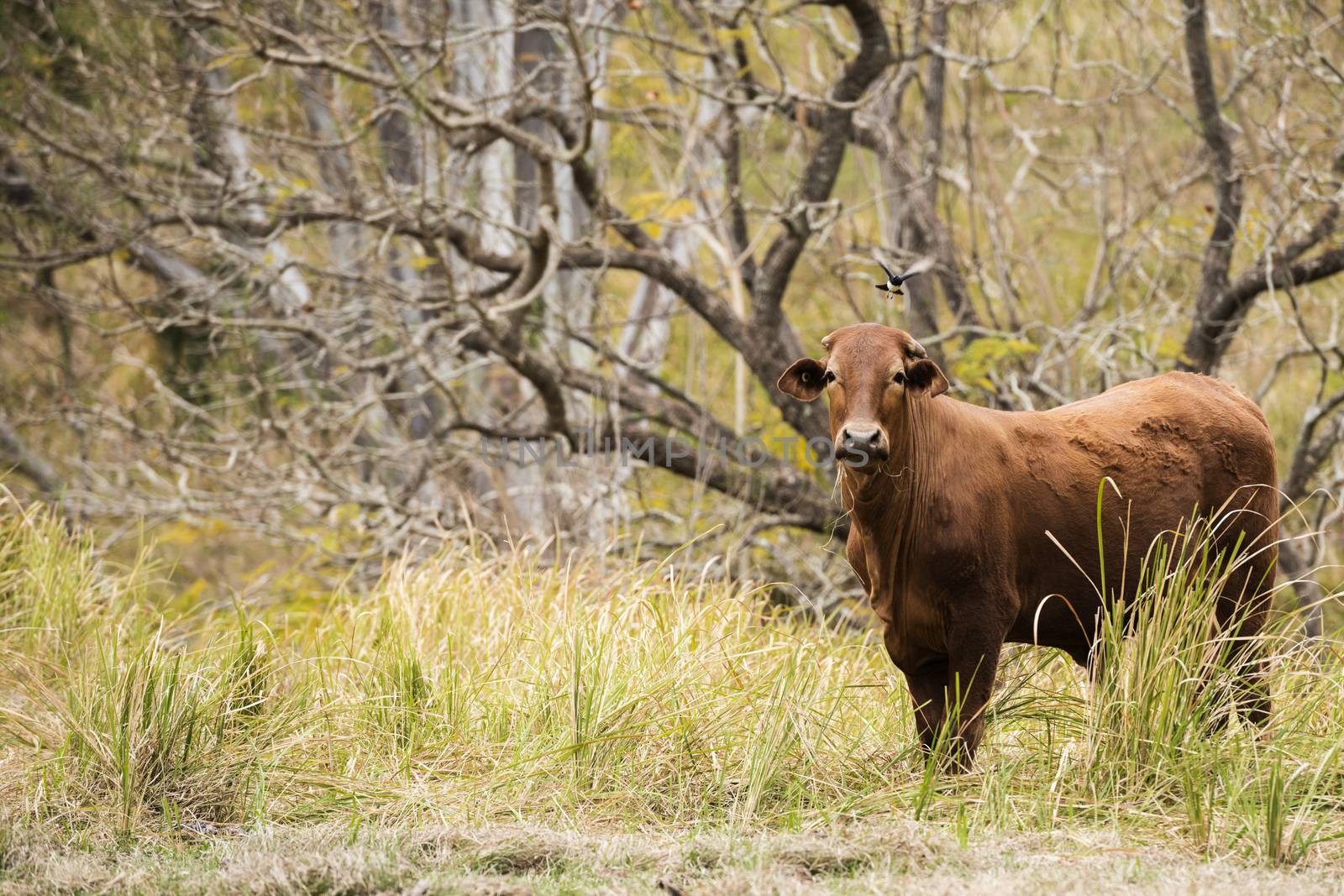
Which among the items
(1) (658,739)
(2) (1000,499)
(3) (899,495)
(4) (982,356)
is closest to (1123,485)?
(2) (1000,499)

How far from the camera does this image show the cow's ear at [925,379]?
12.6 feet

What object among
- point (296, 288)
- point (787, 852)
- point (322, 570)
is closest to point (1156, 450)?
point (787, 852)

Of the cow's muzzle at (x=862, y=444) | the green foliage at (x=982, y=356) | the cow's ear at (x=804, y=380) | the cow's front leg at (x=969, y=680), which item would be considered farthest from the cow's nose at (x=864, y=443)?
the green foliage at (x=982, y=356)

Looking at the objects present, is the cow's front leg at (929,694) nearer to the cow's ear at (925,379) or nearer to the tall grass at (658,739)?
the tall grass at (658,739)

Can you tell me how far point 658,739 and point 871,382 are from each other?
1.47 m

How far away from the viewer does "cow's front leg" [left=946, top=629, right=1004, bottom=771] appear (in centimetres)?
397

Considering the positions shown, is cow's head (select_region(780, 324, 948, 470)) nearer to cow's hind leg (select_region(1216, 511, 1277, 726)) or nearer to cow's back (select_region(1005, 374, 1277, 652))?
cow's back (select_region(1005, 374, 1277, 652))

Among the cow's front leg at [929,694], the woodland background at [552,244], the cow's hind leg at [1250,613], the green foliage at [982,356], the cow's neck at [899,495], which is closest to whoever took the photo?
the cow's neck at [899,495]

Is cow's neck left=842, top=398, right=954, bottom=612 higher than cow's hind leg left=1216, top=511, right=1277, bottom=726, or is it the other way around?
cow's neck left=842, top=398, right=954, bottom=612

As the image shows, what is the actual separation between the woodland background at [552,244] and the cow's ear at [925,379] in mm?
3270

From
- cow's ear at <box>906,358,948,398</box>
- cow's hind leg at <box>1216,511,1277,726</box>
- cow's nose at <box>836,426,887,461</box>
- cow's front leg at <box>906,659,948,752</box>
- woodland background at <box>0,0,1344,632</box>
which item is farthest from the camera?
woodland background at <box>0,0,1344,632</box>

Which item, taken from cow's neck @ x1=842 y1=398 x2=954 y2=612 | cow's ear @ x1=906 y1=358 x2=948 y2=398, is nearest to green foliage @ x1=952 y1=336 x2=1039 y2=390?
cow's neck @ x1=842 y1=398 x2=954 y2=612

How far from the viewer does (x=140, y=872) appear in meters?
3.54

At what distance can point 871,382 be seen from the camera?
377cm
